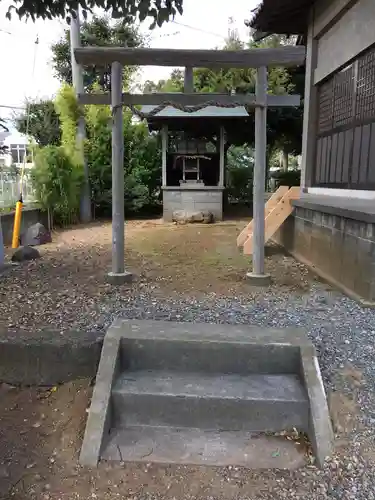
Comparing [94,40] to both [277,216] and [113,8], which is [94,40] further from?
[113,8]

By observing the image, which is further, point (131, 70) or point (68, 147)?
point (131, 70)

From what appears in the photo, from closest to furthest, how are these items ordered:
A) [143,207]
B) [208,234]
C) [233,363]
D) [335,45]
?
[233,363] < [335,45] < [208,234] < [143,207]

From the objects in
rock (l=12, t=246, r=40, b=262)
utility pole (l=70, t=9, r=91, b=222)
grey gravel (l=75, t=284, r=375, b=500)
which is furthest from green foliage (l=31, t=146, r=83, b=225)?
grey gravel (l=75, t=284, r=375, b=500)

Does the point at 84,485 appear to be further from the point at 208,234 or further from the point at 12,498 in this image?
the point at 208,234

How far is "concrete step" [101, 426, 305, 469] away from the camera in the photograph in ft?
7.69

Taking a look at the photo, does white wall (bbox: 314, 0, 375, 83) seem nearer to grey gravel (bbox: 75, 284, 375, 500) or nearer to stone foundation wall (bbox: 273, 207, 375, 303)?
stone foundation wall (bbox: 273, 207, 375, 303)

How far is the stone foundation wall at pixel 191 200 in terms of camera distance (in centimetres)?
1195

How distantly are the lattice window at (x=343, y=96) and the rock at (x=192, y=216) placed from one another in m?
5.47

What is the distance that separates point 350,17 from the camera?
5.64 meters

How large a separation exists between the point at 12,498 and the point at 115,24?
1600 centimetres

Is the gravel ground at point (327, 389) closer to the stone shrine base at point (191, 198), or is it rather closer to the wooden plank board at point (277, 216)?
the wooden plank board at point (277, 216)

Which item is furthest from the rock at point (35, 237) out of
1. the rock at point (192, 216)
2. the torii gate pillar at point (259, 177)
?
the torii gate pillar at point (259, 177)

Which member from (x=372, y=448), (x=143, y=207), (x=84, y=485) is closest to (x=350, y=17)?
(x=372, y=448)

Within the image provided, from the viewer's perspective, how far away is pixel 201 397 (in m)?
2.58
